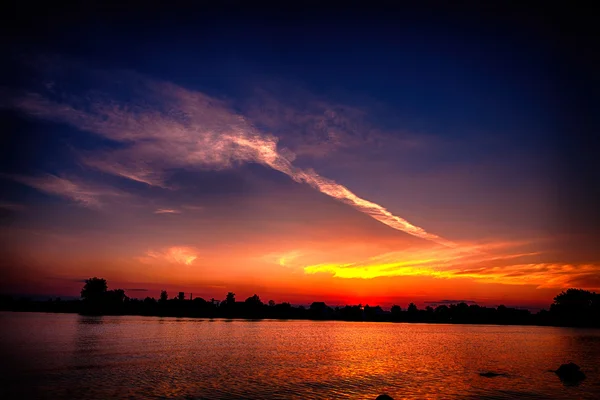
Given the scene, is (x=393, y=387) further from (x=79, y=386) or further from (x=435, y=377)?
(x=79, y=386)

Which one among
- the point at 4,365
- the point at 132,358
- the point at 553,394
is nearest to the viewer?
the point at 553,394

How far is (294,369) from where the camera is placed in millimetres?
58375

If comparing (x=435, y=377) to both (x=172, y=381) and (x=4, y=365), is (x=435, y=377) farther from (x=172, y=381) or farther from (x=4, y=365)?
(x=4, y=365)

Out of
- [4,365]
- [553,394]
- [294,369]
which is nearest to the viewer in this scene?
[553,394]

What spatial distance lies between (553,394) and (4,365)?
67.6 meters

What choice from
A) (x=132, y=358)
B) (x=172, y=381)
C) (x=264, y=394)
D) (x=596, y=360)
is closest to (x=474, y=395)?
(x=264, y=394)

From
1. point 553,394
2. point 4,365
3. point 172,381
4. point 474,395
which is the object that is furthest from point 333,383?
point 4,365

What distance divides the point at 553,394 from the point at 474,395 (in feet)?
32.4

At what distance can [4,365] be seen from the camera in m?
52.2

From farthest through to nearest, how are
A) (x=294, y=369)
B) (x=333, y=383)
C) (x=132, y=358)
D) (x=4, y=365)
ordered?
(x=132, y=358) → (x=294, y=369) → (x=4, y=365) → (x=333, y=383)

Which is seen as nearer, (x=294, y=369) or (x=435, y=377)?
(x=435, y=377)

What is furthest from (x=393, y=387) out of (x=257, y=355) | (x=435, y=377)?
(x=257, y=355)

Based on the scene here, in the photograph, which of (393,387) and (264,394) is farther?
(393,387)

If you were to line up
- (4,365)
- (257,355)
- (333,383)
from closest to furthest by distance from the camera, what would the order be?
(333,383) < (4,365) < (257,355)
